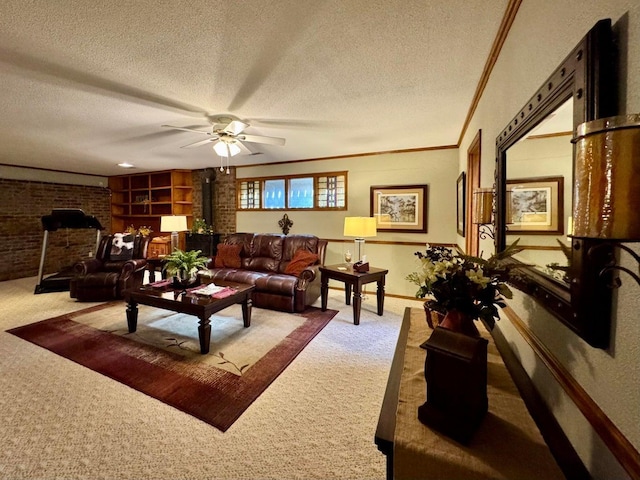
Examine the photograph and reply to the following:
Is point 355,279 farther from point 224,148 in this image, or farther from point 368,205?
point 224,148

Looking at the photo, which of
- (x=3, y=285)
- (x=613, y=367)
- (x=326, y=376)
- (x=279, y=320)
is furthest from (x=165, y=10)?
(x=3, y=285)

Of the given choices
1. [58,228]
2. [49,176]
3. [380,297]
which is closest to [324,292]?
[380,297]

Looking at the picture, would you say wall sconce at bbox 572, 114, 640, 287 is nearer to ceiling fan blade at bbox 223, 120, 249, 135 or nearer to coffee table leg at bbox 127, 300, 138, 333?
ceiling fan blade at bbox 223, 120, 249, 135

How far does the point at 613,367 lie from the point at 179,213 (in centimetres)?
728

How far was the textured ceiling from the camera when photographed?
1520 mm

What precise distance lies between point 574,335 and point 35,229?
341 inches

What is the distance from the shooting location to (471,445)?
787mm

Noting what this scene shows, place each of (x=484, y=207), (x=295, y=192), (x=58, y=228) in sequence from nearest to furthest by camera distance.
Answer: (x=484, y=207) < (x=58, y=228) < (x=295, y=192)

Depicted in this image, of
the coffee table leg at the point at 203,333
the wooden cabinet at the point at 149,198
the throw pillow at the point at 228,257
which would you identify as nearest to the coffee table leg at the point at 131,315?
the coffee table leg at the point at 203,333

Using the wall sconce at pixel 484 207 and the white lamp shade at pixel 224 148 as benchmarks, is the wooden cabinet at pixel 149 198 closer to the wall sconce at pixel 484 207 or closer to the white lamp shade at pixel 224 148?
the white lamp shade at pixel 224 148

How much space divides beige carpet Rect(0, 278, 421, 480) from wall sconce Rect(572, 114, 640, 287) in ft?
5.23

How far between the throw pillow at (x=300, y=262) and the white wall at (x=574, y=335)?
3035 mm

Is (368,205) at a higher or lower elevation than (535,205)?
higher

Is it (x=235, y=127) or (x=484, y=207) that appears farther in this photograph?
(x=235, y=127)
